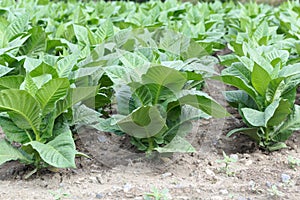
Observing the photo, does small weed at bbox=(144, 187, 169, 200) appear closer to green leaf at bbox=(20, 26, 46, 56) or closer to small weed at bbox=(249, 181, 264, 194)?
small weed at bbox=(249, 181, 264, 194)

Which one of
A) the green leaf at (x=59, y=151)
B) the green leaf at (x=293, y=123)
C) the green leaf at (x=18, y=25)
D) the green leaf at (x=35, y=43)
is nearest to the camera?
the green leaf at (x=59, y=151)

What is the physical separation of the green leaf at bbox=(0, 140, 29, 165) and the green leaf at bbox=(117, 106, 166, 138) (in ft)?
2.03

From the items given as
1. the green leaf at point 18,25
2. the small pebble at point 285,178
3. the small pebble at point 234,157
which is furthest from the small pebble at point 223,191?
the green leaf at point 18,25

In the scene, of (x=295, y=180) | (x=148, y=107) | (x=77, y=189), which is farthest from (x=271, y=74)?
(x=77, y=189)

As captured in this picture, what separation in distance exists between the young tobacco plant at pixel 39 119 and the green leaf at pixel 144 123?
278 millimetres

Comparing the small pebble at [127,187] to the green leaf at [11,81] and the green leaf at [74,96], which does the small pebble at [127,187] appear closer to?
the green leaf at [74,96]

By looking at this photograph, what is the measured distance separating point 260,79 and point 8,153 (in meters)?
1.68

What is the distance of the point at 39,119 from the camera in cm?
288

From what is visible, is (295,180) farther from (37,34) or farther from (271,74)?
(37,34)

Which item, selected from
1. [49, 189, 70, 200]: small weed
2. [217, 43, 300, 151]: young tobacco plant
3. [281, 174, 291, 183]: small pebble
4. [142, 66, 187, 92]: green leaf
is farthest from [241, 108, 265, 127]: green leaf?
[49, 189, 70, 200]: small weed

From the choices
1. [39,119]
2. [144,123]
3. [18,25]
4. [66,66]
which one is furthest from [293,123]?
[18,25]

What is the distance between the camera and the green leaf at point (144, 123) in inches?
113

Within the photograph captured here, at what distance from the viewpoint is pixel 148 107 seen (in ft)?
9.32

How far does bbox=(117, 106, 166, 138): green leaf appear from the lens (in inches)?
113
